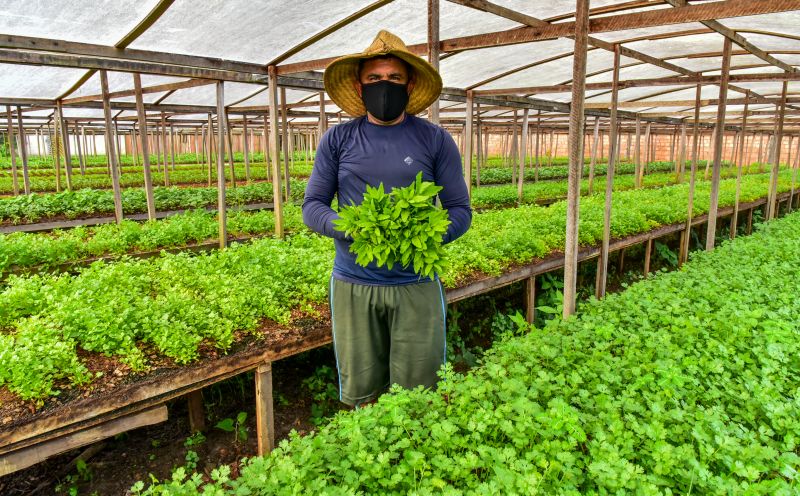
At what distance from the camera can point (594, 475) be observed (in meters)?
2.24

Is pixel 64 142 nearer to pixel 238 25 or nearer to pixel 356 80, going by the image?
pixel 238 25

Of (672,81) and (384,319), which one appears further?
(672,81)

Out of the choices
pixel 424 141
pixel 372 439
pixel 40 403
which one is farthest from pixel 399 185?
pixel 40 403

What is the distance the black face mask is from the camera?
3035 millimetres

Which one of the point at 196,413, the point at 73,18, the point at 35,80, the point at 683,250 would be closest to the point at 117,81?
the point at 35,80

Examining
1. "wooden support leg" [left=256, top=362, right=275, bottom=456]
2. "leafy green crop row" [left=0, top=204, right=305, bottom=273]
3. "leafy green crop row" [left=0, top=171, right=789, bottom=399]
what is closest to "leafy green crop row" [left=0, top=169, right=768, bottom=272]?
"leafy green crop row" [left=0, top=204, right=305, bottom=273]

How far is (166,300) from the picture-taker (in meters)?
4.20

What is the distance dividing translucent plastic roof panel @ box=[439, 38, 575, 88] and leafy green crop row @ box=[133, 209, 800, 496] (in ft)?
16.1

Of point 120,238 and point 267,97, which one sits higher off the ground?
point 267,97

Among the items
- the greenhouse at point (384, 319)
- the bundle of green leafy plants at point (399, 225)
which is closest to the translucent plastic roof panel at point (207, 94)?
the greenhouse at point (384, 319)

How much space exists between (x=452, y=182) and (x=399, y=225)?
0.63 meters

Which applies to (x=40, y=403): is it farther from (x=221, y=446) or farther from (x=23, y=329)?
(x=221, y=446)

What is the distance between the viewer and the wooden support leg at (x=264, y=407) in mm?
3963

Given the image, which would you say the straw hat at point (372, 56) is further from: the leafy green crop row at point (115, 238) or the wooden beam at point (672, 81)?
the wooden beam at point (672, 81)
